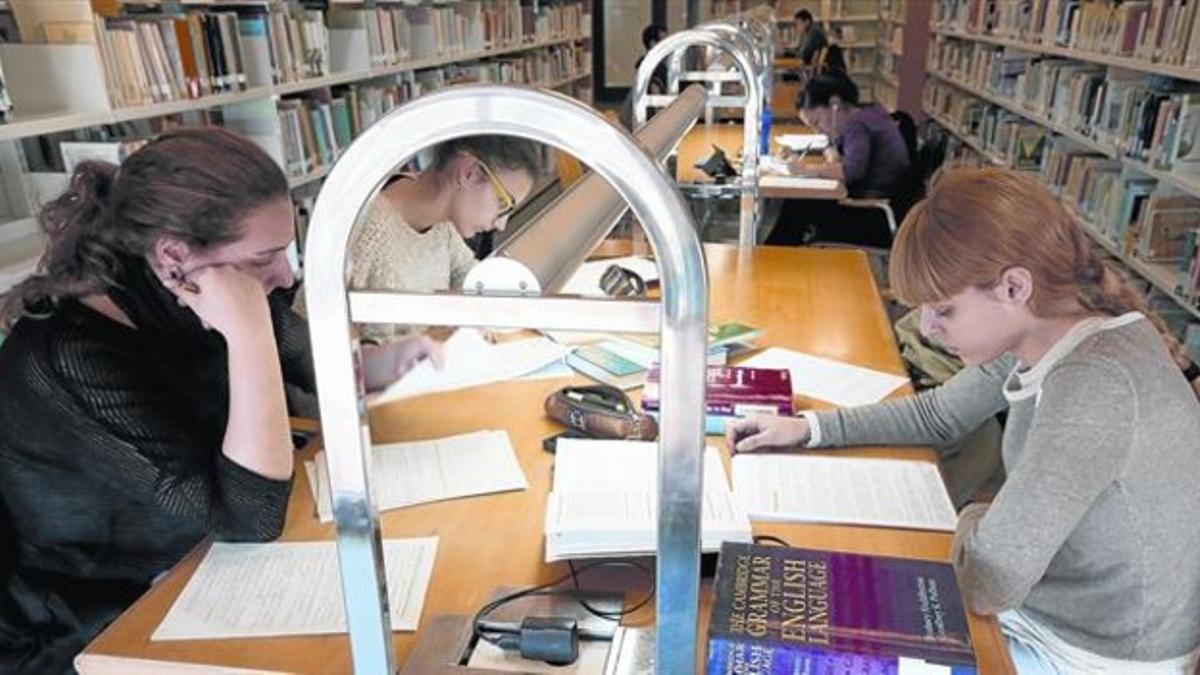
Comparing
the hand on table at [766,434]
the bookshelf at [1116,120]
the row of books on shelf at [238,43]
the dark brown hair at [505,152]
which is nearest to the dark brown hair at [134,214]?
the dark brown hair at [505,152]

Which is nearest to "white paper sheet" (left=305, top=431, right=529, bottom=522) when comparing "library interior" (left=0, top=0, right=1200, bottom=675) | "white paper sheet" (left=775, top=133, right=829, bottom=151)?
"library interior" (left=0, top=0, right=1200, bottom=675)

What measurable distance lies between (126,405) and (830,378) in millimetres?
1128

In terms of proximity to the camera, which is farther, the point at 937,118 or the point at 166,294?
the point at 937,118

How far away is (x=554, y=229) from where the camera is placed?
2.26ft

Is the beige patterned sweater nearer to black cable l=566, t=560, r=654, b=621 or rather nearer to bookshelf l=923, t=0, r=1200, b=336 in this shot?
black cable l=566, t=560, r=654, b=621

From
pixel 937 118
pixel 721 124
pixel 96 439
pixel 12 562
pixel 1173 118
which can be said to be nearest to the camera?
pixel 96 439

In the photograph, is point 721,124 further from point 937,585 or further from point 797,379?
point 937,585

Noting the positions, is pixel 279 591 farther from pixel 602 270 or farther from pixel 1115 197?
pixel 1115 197

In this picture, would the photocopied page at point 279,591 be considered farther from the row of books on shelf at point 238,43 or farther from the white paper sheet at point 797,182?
the white paper sheet at point 797,182

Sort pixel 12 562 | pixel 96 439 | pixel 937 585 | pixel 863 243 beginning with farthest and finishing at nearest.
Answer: pixel 863 243 → pixel 12 562 → pixel 96 439 → pixel 937 585

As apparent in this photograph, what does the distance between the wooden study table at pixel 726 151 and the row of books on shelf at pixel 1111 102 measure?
1036mm

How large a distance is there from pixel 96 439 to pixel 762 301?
4.57ft

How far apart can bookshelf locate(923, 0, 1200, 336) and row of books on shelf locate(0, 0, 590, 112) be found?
2614 millimetres

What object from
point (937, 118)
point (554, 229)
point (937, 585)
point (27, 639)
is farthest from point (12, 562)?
point (937, 118)
